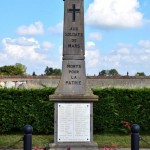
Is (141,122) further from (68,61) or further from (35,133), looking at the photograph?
(68,61)

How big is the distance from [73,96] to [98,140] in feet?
15.2

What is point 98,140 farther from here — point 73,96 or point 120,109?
point 73,96

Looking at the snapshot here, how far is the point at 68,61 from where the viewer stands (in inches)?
419

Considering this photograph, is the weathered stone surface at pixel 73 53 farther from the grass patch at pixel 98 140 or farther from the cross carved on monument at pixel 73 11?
the grass patch at pixel 98 140

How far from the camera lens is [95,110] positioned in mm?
16141

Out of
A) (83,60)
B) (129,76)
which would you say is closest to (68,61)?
(83,60)

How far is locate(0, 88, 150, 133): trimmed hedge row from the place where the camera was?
634 inches

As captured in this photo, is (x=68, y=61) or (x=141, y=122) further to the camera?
(x=141, y=122)

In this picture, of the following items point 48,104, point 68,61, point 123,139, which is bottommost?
point 123,139

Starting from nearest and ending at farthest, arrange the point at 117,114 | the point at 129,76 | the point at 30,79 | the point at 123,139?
the point at 123,139, the point at 117,114, the point at 129,76, the point at 30,79

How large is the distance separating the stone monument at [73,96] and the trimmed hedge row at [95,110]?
5.51 metres

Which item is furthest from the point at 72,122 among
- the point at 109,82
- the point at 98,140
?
the point at 109,82

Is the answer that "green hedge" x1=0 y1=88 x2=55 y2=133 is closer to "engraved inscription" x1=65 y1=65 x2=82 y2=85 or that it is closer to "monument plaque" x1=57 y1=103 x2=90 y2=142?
"engraved inscription" x1=65 y1=65 x2=82 y2=85

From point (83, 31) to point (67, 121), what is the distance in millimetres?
2179
